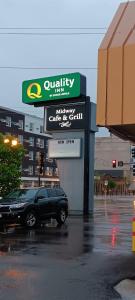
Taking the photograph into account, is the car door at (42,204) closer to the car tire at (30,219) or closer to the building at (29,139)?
the car tire at (30,219)

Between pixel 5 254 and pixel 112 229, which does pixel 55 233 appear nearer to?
pixel 112 229

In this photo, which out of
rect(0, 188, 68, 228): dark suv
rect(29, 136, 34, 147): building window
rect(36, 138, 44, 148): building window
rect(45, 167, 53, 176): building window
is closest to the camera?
rect(0, 188, 68, 228): dark suv

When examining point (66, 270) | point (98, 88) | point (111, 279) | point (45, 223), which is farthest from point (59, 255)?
point (45, 223)

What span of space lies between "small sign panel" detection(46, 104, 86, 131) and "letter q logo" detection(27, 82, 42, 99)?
1121mm

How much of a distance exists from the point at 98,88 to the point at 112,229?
45.0 feet

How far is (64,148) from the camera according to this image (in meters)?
34.2

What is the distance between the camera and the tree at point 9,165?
99.7 ft

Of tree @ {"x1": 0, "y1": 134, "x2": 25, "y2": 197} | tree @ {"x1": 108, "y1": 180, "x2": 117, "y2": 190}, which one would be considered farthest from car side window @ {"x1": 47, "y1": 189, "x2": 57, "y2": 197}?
tree @ {"x1": 108, "y1": 180, "x2": 117, "y2": 190}

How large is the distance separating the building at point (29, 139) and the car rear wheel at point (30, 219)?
67.6 metres

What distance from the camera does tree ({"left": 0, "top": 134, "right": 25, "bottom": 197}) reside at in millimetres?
30375

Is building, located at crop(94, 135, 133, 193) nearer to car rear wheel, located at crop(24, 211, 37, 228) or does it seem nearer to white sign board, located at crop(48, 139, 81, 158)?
white sign board, located at crop(48, 139, 81, 158)

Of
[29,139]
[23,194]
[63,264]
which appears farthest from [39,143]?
[63,264]

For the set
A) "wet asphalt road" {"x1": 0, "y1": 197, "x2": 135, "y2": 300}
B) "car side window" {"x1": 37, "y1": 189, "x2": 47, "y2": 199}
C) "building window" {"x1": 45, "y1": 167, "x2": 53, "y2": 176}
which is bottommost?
"wet asphalt road" {"x1": 0, "y1": 197, "x2": 135, "y2": 300}

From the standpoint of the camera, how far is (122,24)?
32.7 feet
